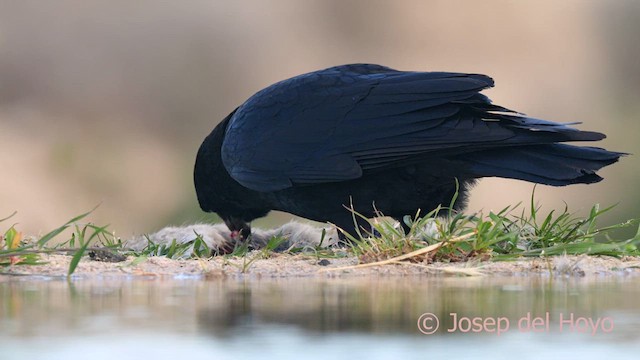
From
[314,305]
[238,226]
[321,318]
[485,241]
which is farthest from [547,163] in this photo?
[321,318]

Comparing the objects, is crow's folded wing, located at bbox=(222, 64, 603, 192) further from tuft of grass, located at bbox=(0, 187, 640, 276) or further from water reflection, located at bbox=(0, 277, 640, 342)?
water reflection, located at bbox=(0, 277, 640, 342)

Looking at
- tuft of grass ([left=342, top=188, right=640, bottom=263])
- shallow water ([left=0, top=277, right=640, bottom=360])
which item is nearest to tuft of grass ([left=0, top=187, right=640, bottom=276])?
tuft of grass ([left=342, top=188, right=640, bottom=263])

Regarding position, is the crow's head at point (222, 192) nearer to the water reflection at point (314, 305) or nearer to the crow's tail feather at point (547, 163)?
the crow's tail feather at point (547, 163)

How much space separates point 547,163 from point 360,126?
111cm

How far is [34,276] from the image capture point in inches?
191

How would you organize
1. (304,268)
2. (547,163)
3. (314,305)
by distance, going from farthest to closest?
(547,163)
(304,268)
(314,305)

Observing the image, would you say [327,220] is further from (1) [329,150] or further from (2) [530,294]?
(2) [530,294]

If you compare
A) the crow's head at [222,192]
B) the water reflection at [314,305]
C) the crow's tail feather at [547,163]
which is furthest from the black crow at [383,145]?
the water reflection at [314,305]

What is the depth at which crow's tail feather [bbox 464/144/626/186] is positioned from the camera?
227 inches

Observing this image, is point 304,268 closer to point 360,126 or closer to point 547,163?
point 360,126

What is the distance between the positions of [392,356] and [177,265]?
10.1 ft

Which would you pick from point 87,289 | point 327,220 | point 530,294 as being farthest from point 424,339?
point 327,220

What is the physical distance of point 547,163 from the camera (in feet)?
19.2

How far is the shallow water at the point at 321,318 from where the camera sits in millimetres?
2531
